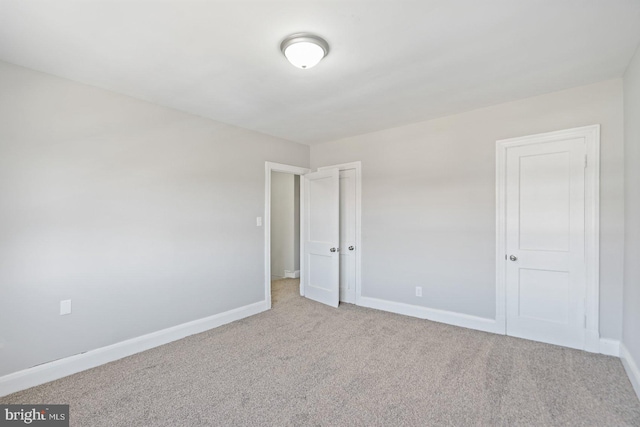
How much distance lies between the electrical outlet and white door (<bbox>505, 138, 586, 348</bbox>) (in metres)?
4.19

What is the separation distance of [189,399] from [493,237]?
10.6 ft

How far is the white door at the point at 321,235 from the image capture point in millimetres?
4215

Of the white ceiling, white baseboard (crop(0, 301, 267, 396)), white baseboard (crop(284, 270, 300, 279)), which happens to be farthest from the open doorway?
the white ceiling

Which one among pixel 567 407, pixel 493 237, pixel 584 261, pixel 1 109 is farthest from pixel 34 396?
pixel 584 261

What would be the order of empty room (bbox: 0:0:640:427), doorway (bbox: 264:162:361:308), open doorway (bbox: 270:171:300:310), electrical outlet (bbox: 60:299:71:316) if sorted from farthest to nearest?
open doorway (bbox: 270:171:300:310), doorway (bbox: 264:162:361:308), electrical outlet (bbox: 60:299:71:316), empty room (bbox: 0:0:640:427)

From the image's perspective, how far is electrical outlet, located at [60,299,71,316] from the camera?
241 cm

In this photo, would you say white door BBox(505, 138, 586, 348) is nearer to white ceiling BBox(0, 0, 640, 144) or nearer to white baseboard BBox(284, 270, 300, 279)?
white ceiling BBox(0, 0, 640, 144)

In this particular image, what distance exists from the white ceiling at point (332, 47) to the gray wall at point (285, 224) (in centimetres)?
305

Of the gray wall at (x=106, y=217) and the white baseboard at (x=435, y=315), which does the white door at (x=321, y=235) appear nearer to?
the white baseboard at (x=435, y=315)

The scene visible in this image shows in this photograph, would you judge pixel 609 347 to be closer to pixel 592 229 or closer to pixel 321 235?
pixel 592 229

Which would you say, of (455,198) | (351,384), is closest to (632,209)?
(455,198)

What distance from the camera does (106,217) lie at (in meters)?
2.65

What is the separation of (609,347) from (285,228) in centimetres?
493

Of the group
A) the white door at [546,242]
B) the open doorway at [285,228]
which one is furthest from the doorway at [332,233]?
the white door at [546,242]
